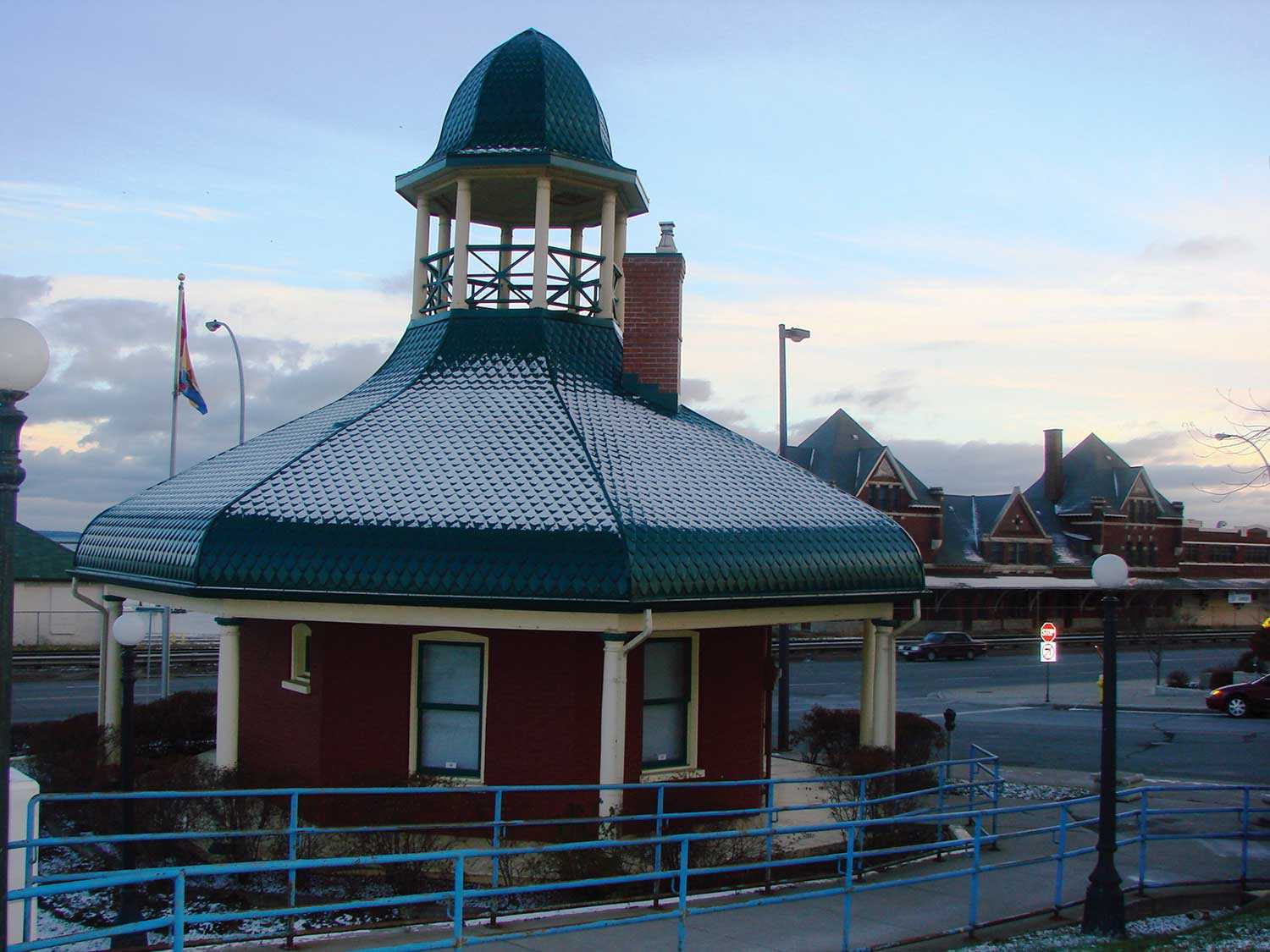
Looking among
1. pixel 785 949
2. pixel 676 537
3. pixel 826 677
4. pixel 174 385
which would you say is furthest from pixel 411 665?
pixel 826 677

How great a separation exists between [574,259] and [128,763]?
10.3 metres

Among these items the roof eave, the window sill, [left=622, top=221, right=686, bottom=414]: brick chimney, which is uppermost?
the roof eave

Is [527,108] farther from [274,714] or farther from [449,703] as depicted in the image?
[274,714]

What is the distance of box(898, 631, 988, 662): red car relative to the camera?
53938 millimetres

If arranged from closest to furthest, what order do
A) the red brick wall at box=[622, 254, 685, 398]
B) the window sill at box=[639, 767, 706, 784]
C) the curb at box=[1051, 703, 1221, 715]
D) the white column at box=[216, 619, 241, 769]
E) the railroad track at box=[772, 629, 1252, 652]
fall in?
the white column at box=[216, 619, 241, 769]
the window sill at box=[639, 767, 706, 784]
the red brick wall at box=[622, 254, 685, 398]
the curb at box=[1051, 703, 1221, 715]
the railroad track at box=[772, 629, 1252, 652]

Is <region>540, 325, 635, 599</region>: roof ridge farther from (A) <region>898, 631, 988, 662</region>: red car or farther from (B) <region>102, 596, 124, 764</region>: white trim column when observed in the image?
(A) <region>898, 631, 988, 662</region>: red car

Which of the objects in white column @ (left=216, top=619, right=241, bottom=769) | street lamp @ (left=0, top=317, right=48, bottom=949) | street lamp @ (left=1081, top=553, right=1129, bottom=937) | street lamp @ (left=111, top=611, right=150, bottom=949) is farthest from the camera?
white column @ (left=216, top=619, right=241, bottom=769)

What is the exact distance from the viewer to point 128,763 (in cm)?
1079

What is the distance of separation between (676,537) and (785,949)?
4.57m

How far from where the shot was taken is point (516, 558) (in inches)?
476

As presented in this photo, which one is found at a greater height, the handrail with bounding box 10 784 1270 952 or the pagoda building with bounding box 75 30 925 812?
the pagoda building with bounding box 75 30 925 812

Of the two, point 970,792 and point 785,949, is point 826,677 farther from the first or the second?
point 785,949

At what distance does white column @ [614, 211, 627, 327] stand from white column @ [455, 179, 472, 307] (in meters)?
2.31

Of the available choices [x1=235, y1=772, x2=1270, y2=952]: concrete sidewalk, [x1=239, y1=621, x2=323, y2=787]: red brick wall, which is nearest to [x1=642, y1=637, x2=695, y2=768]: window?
[x1=235, y1=772, x2=1270, y2=952]: concrete sidewalk
